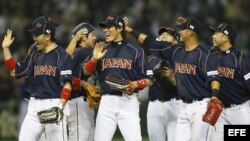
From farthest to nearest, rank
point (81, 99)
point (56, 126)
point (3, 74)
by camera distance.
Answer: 1. point (3, 74)
2. point (81, 99)
3. point (56, 126)

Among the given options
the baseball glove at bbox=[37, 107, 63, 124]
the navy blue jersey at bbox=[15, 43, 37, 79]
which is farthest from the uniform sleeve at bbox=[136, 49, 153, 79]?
the navy blue jersey at bbox=[15, 43, 37, 79]

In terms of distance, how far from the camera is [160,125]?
1473 cm

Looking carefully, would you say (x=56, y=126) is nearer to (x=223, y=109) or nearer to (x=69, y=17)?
(x=223, y=109)

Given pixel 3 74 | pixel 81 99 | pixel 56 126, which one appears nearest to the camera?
pixel 56 126

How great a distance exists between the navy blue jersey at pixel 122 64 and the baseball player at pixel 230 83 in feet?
3.85

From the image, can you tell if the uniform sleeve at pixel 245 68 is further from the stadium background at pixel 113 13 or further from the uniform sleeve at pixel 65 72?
the stadium background at pixel 113 13

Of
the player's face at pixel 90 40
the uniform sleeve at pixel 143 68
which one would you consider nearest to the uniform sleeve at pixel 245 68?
the uniform sleeve at pixel 143 68

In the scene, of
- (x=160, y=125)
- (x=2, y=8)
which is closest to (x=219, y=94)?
(x=160, y=125)

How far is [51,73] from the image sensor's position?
1334cm

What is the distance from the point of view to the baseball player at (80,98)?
46.8 ft

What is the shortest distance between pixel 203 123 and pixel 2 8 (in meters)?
10.8

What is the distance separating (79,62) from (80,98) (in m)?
0.59

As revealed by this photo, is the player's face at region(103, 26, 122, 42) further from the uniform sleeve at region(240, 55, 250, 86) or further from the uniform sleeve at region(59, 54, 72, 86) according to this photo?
the uniform sleeve at region(240, 55, 250, 86)

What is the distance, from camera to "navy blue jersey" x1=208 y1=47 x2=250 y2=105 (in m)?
13.6
